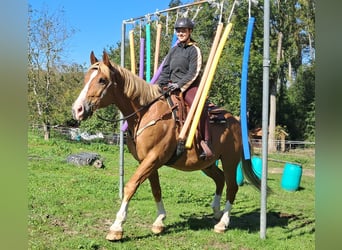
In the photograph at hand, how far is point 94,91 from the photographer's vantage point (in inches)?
149

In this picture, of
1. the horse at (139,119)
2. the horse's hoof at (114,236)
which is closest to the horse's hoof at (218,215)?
the horse at (139,119)

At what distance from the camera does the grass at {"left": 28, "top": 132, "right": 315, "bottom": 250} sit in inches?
169

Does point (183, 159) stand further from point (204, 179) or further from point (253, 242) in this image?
point (204, 179)

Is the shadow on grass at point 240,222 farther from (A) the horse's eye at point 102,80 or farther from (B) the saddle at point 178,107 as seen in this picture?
(A) the horse's eye at point 102,80

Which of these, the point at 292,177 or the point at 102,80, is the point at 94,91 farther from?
the point at 292,177

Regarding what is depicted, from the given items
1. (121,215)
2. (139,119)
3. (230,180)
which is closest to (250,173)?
(230,180)

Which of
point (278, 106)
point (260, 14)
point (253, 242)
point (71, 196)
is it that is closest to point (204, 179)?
point (71, 196)

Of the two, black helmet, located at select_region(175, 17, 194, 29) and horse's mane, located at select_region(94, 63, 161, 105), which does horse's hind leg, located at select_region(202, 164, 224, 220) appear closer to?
horse's mane, located at select_region(94, 63, 161, 105)

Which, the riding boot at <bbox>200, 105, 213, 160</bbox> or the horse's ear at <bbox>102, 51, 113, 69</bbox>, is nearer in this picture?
the horse's ear at <bbox>102, 51, 113, 69</bbox>

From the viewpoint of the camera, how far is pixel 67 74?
1986 cm

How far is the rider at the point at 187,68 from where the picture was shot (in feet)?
14.8

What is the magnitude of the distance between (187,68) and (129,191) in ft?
5.63

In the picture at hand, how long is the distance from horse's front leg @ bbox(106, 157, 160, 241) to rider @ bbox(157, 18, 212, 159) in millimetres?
808

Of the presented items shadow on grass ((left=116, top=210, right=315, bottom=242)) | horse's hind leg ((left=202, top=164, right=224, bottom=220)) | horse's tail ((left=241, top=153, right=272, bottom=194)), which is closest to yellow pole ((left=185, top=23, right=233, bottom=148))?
shadow on grass ((left=116, top=210, right=315, bottom=242))
